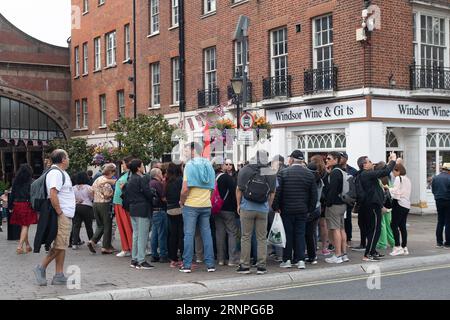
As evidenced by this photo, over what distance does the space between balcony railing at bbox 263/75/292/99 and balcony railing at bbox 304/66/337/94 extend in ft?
3.21

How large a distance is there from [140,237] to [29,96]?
29.8 m

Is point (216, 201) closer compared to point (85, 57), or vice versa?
point (216, 201)

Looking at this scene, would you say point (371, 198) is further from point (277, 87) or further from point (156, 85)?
point (156, 85)

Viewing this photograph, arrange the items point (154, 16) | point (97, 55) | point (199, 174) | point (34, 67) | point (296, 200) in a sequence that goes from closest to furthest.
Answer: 1. point (199, 174)
2. point (296, 200)
3. point (154, 16)
4. point (97, 55)
5. point (34, 67)

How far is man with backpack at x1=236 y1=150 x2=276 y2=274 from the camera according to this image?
9758 mm

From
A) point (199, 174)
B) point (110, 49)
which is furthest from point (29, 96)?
point (199, 174)

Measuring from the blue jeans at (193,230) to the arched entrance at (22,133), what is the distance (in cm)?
3028

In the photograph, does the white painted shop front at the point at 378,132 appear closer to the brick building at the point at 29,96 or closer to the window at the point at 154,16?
the window at the point at 154,16

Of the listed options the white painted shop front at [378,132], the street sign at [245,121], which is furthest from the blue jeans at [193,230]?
the white painted shop front at [378,132]

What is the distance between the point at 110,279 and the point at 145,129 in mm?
11461

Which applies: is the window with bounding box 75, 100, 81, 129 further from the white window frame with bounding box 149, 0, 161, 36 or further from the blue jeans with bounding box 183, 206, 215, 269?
the blue jeans with bounding box 183, 206, 215, 269

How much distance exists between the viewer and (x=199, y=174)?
32.7 ft

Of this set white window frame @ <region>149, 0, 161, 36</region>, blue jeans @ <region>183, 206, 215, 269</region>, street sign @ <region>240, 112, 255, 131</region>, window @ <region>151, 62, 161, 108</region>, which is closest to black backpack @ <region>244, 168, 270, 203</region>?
blue jeans @ <region>183, 206, 215, 269</region>

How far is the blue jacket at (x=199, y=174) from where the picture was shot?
9.95m
